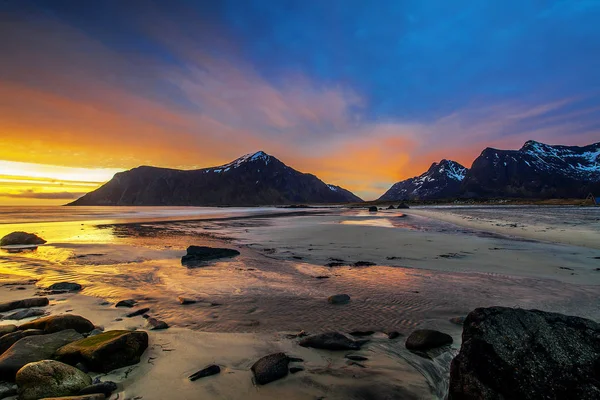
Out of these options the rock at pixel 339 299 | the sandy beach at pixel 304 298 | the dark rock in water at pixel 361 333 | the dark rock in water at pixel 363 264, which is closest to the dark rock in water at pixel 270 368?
the sandy beach at pixel 304 298

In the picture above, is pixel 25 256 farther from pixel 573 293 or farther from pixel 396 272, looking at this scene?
pixel 573 293

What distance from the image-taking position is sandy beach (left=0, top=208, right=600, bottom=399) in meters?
4.73

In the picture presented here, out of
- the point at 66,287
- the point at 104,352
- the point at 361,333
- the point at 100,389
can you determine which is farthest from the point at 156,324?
the point at 66,287

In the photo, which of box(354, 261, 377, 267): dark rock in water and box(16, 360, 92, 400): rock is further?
box(354, 261, 377, 267): dark rock in water

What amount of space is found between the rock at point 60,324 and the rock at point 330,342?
4708mm

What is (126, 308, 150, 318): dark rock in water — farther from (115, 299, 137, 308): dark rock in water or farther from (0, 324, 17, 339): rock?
(0, 324, 17, 339): rock

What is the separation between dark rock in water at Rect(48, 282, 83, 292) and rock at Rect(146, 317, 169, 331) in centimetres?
462

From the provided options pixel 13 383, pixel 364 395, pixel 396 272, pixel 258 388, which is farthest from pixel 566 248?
pixel 13 383

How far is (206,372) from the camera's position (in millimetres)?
4875

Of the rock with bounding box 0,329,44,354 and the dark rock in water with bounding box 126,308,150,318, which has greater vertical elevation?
the rock with bounding box 0,329,44,354

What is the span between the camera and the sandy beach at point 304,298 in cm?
473

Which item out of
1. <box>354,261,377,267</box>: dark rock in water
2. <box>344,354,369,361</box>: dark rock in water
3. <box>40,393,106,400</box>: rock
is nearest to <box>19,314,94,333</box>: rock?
<box>40,393,106,400</box>: rock

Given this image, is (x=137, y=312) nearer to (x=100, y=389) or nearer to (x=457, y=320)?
(x=100, y=389)

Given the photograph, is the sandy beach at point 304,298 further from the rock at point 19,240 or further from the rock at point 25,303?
the rock at point 19,240
